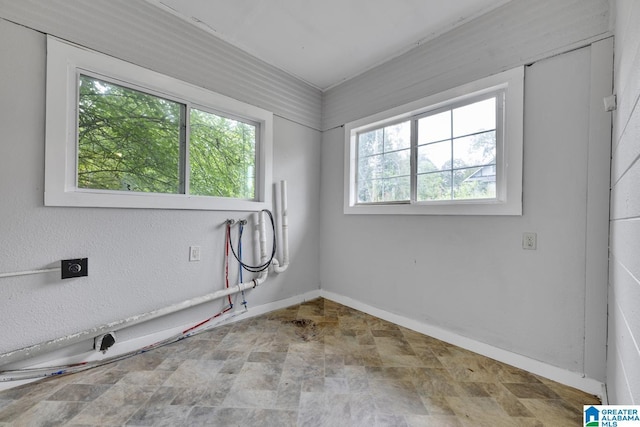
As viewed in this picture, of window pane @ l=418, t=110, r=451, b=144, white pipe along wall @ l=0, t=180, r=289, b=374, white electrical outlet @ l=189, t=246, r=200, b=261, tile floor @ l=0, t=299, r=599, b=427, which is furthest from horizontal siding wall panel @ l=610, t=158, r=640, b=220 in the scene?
white electrical outlet @ l=189, t=246, r=200, b=261

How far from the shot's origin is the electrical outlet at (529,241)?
5.63ft

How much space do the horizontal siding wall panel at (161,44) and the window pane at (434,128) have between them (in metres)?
1.43

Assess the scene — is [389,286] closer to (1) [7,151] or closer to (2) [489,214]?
(2) [489,214]

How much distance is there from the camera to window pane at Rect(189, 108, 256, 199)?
89.7 inches

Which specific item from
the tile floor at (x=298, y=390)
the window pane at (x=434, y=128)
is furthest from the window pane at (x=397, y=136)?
the tile floor at (x=298, y=390)

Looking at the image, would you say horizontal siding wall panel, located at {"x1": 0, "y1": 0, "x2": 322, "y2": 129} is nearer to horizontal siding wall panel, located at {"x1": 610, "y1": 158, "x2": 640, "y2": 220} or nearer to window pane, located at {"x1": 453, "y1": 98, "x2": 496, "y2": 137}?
window pane, located at {"x1": 453, "y1": 98, "x2": 496, "y2": 137}

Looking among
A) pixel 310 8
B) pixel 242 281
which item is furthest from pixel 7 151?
pixel 310 8

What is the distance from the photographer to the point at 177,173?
7.14 ft

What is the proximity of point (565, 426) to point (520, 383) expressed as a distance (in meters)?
0.33

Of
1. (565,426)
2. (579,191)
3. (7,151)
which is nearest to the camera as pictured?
(565,426)

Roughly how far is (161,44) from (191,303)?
6.97 feet

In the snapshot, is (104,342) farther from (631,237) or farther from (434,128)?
(434,128)

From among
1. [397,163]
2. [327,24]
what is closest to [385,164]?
[397,163]

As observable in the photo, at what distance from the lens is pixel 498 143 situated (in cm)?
190
